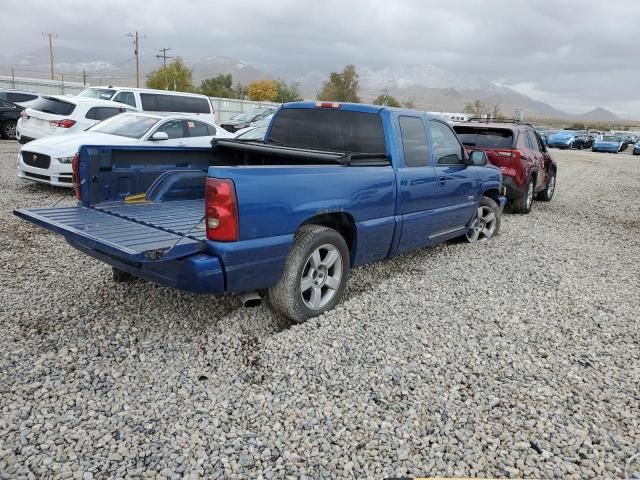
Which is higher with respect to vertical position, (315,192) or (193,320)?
(315,192)

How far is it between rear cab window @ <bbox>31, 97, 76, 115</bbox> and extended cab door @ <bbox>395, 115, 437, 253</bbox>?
970 cm

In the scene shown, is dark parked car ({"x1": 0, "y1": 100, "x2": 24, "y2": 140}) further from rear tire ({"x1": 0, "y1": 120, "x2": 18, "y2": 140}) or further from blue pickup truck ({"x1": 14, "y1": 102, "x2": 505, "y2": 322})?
blue pickup truck ({"x1": 14, "y1": 102, "x2": 505, "y2": 322})

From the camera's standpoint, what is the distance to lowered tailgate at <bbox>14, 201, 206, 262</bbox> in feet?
10.4

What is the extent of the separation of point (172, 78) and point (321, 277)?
82.7 meters

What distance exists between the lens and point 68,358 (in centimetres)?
342

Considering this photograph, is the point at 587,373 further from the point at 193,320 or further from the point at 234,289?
the point at 193,320

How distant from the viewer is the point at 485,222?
24.5 ft

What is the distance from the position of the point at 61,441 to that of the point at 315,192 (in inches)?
90.8

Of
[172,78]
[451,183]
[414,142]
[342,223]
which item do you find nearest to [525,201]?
[451,183]

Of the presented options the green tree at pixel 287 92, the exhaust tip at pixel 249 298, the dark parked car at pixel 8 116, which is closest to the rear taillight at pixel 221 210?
the exhaust tip at pixel 249 298

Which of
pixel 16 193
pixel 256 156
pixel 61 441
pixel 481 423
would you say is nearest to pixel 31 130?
pixel 16 193

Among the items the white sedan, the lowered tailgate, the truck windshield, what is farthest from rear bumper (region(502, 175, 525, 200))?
the lowered tailgate

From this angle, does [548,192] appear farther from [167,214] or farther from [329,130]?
[167,214]

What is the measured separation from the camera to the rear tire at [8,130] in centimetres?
1768
